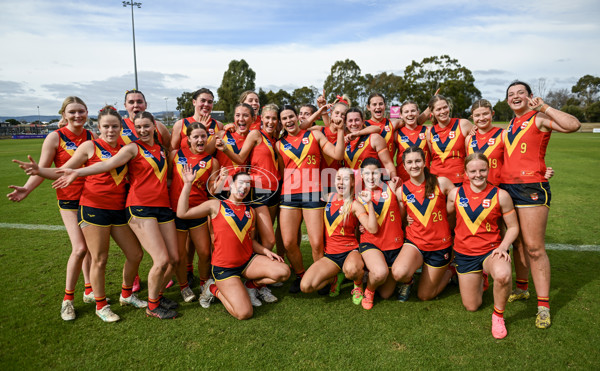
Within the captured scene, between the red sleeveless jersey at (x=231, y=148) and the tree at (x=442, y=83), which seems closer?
the red sleeveless jersey at (x=231, y=148)

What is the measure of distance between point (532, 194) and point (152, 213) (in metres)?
3.79

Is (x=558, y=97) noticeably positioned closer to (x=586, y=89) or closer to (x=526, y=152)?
(x=586, y=89)

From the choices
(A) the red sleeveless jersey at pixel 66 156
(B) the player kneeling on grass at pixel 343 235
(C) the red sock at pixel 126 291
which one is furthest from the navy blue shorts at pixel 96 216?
(B) the player kneeling on grass at pixel 343 235

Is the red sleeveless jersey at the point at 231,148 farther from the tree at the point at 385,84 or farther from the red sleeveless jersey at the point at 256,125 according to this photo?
the tree at the point at 385,84

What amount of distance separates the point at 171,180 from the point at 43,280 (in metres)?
2.11

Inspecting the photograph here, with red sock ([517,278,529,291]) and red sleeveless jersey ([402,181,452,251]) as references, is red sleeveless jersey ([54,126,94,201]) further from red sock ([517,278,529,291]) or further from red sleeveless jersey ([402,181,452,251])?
red sock ([517,278,529,291])

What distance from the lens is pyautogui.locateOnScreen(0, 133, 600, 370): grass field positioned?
2.81m

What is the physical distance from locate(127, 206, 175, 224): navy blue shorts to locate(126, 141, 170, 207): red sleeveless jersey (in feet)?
0.13

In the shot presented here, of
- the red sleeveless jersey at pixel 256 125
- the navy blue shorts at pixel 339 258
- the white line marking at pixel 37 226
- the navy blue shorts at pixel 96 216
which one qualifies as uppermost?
the red sleeveless jersey at pixel 256 125

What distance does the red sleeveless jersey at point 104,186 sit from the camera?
3381 millimetres

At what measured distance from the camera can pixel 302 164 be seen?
13.8ft

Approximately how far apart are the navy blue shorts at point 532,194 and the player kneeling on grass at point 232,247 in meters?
2.51

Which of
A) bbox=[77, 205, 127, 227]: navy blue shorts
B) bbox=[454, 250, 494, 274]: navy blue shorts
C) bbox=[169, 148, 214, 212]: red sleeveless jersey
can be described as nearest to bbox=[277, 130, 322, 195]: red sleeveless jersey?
bbox=[169, 148, 214, 212]: red sleeveless jersey

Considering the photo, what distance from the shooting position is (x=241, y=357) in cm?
287
